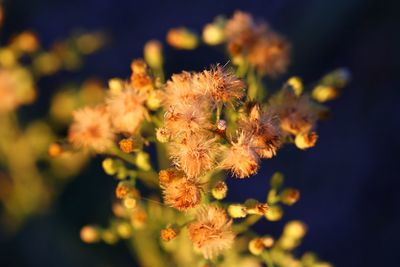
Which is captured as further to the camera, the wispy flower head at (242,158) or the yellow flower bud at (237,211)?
the yellow flower bud at (237,211)

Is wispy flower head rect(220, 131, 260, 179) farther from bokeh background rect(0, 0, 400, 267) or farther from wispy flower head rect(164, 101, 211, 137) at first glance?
bokeh background rect(0, 0, 400, 267)

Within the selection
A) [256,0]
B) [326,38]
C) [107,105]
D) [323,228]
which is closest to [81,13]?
[256,0]

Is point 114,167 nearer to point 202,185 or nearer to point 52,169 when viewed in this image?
point 202,185

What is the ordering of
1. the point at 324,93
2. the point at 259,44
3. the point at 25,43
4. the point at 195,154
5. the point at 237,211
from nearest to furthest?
the point at 195,154
the point at 237,211
the point at 324,93
the point at 259,44
the point at 25,43

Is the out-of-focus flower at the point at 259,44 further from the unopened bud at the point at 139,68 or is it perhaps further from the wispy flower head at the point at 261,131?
the wispy flower head at the point at 261,131

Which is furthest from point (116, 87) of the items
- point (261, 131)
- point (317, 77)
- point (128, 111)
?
point (317, 77)

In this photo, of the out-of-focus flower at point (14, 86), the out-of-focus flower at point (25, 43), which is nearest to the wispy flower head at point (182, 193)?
the out-of-focus flower at point (25, 43)

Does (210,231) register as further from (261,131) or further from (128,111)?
(128,111)
